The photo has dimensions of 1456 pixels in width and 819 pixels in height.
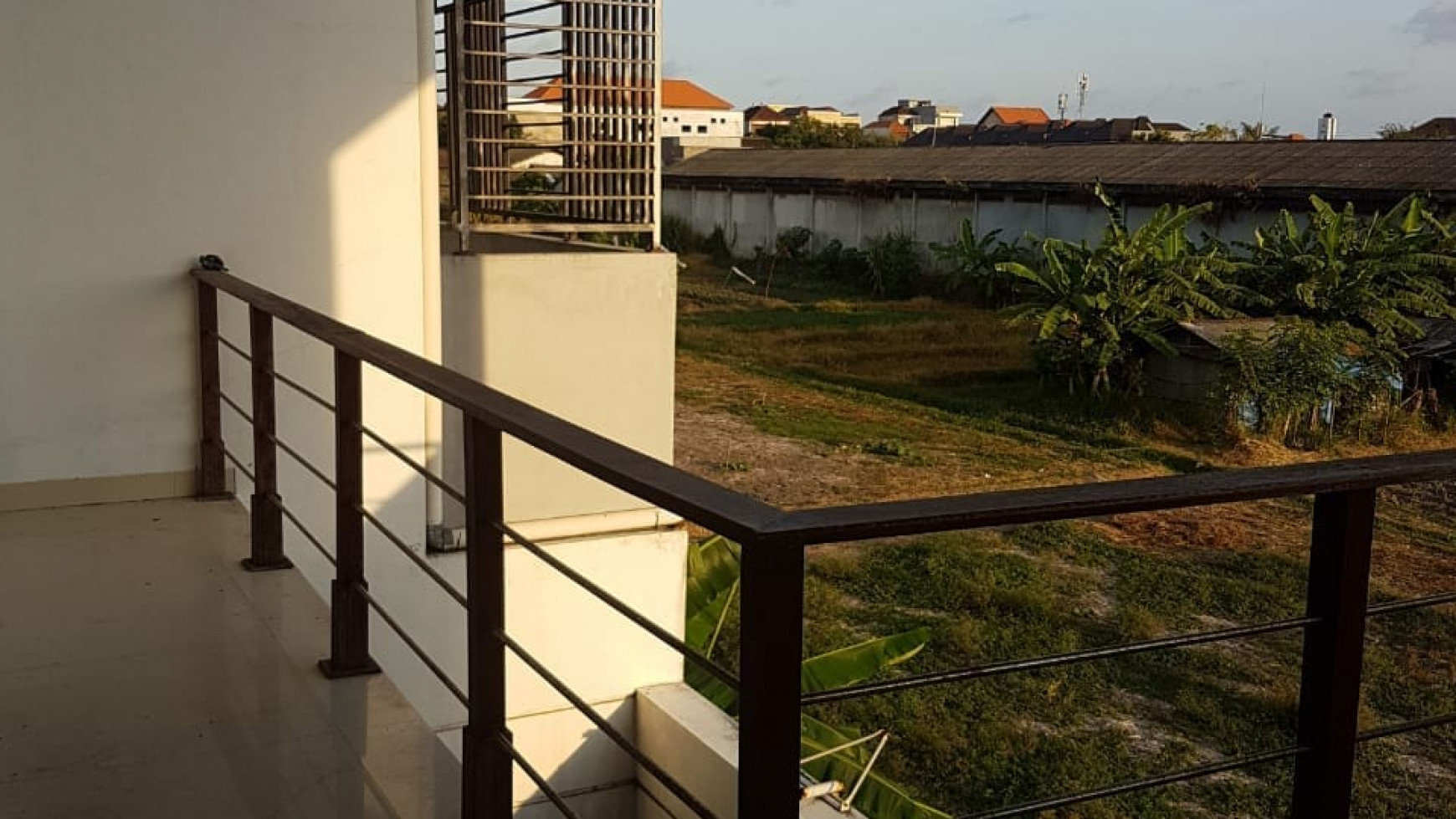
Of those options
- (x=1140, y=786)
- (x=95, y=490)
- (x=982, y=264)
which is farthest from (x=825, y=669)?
(x=982, y=264)

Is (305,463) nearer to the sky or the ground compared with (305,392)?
nearer to the ground

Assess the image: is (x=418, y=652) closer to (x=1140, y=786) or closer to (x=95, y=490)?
(x=1140, y=786)

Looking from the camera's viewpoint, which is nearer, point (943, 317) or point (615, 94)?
point (615, 94)

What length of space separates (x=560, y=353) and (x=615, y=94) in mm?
1265

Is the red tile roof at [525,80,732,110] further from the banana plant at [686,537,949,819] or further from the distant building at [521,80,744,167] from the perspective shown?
the banana plant at [686,537,949,819]

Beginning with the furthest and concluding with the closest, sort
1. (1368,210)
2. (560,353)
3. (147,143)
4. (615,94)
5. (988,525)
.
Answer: (1368,210) < (615,94) < (560,353) < (147,143) < (988,525)

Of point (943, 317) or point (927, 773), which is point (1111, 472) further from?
point (943, 317)

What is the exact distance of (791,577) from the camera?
4.77 ft

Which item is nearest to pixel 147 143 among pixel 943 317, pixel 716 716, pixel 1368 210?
pixel 716 716

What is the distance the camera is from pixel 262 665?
3.34 meters

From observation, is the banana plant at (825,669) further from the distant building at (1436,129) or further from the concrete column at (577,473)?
the distant building at (1436,129)

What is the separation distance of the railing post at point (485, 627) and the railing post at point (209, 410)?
2.60 metres

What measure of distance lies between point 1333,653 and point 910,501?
0.76m

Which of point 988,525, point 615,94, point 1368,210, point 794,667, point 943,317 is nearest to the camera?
point 794,667
